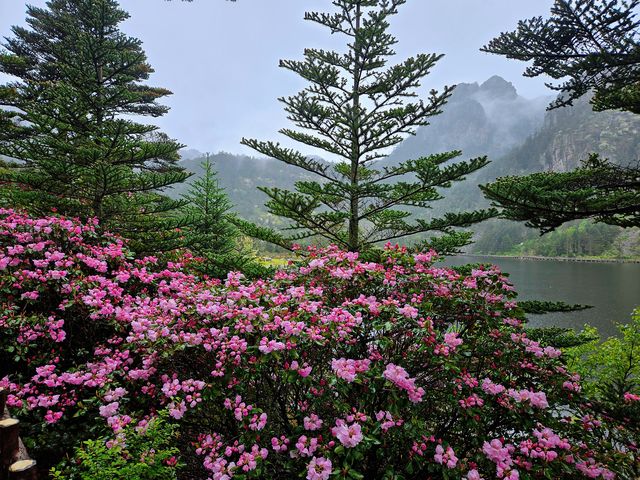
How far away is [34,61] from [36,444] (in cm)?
1362

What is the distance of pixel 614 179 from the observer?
15.8 ft

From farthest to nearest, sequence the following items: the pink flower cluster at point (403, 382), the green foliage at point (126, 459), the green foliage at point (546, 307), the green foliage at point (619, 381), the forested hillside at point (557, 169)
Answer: the forested hillside at point (557, 169) → the green foliage at point (546, 307) → the green foliage at point (619, 381) → the pink flower cluster at point (403, 382) → the green foliage at point (126, 459)

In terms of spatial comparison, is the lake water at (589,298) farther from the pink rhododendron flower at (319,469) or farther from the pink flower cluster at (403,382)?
the pink rhododendron flower at (319,469)

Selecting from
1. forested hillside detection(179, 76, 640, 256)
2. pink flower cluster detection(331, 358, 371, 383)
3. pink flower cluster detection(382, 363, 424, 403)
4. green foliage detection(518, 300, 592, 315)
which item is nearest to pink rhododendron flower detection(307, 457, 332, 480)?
pink flower cluster detection(331, 358, 371, 383)

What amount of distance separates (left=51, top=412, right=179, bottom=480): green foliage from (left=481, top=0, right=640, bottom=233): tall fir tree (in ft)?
13.9

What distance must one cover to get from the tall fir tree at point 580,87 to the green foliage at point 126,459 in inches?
167

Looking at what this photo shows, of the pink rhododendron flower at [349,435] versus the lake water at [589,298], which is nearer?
the pink rhododendron flower at [349,435]

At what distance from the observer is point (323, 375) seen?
2.45 m

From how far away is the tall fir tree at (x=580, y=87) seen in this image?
3.95 m

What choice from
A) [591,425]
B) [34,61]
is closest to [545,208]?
[591,425]

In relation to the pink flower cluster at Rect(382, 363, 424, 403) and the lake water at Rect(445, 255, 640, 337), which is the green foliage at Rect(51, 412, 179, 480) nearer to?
the pink flower cluster at Rect(382, 363, 424, 403)

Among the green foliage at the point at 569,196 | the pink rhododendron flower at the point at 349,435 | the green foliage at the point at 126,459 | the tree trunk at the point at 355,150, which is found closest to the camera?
the green foliage at the point at 126,459

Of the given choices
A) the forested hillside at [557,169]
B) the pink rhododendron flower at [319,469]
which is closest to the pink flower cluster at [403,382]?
the pink rhododendron flower at [319,469]

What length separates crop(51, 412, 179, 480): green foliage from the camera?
1.69m
